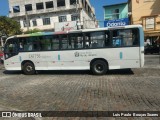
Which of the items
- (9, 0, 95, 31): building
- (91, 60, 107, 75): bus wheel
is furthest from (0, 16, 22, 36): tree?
(91, 60, 107, 75): bus wheel

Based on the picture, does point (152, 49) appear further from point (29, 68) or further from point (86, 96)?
point (86, 96)

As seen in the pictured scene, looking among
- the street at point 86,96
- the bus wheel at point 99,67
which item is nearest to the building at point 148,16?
the bus wheel at point 99,67

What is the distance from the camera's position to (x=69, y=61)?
504 inches

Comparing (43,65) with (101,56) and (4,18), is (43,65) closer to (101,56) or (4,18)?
(101,56)

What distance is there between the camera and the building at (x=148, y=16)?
2781 centimetres

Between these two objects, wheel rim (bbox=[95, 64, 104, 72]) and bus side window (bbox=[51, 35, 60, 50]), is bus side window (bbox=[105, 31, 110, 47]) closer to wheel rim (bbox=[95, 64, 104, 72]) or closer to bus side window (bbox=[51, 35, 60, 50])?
wheel rim (bbox=[95, 64, 104, 72])

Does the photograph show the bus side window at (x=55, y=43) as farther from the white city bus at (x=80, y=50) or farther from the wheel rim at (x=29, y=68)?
the wheel rim at (x=29, y=68)

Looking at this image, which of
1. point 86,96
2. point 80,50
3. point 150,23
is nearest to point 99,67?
point 80,50

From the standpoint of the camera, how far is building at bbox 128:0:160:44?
91.2 feet

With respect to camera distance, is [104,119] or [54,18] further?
[54,18]

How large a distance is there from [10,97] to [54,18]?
4467cm

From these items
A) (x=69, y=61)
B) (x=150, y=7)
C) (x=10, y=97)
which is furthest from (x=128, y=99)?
(x=150, y=7)

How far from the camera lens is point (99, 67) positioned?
12.3m

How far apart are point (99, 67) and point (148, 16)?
64.4 feet
